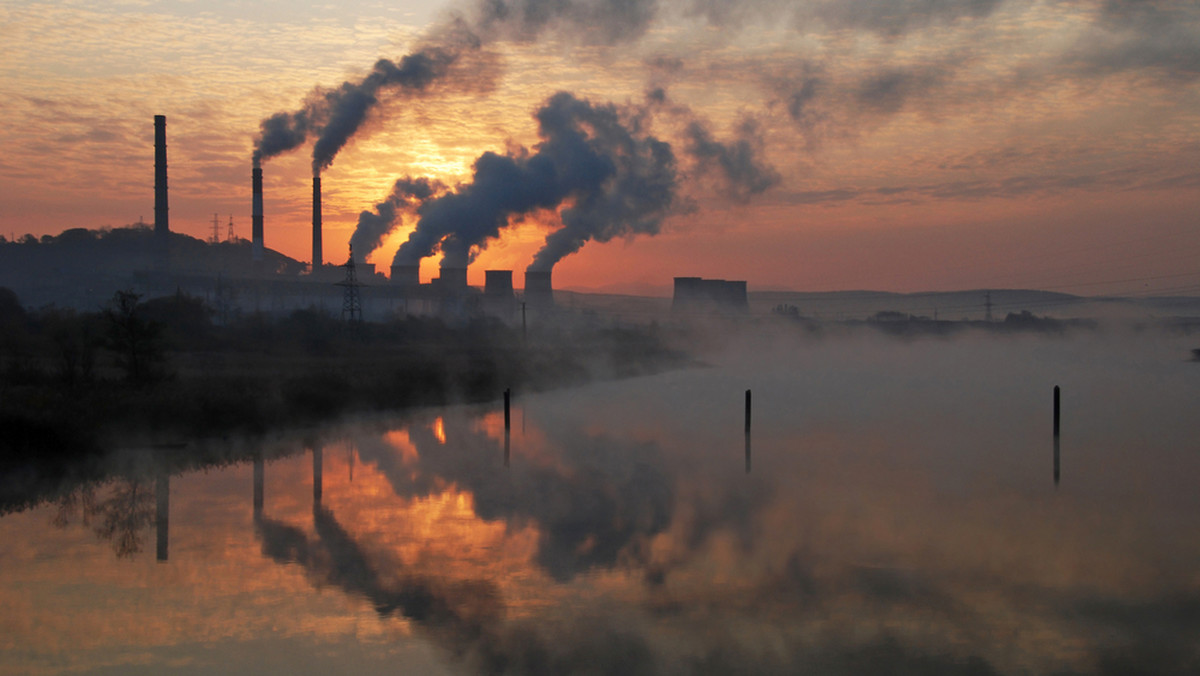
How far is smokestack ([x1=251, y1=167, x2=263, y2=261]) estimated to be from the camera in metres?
65.1

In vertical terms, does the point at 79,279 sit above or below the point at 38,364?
above

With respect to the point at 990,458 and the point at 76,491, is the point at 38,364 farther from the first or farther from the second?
the point at 990,458

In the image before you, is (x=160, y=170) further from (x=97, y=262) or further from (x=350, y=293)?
(x=97, y=262)

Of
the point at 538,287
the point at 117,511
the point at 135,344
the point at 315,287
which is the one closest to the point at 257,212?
the point at 315,287

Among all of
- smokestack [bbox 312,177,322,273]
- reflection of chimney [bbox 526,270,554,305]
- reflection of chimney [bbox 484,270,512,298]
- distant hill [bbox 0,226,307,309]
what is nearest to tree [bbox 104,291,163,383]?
reflection of chimney [bbox 526,270,554,305]

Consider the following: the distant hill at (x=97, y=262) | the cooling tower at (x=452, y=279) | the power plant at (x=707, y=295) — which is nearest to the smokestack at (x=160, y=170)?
the distant hill at (x=97, y=262)

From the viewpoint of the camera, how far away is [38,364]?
2594 cm

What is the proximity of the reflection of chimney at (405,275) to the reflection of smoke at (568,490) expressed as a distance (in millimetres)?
46729

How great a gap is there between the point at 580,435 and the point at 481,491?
324 inches

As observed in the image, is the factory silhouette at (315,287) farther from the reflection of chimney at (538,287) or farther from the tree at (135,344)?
the tree at (135,344)

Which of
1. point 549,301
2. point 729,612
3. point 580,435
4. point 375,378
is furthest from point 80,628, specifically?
point 549,301

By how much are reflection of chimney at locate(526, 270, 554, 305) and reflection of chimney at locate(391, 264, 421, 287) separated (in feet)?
26.1

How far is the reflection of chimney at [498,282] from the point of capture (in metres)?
73.6

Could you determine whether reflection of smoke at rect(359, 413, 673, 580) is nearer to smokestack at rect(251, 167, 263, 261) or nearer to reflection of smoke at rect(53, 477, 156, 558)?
reflection of smoke at rect(53, 477, 156, 558)
